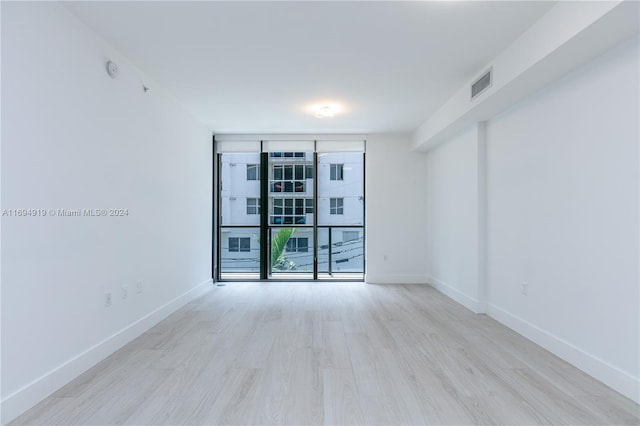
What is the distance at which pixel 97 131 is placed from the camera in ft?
8.54

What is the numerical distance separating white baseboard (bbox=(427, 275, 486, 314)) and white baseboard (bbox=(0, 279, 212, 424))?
3.56 m

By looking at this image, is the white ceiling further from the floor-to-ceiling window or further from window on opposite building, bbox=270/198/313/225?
window on opposite building, bbox=270/198/313/225

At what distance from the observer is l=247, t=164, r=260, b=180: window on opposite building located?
6.02m

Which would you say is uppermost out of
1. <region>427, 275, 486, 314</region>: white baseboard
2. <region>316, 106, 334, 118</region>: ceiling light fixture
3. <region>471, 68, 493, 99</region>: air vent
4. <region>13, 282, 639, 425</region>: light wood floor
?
<region>316, 106, 334, 118</region>: ceiling light fixture

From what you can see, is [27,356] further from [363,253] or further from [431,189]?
[431,189]

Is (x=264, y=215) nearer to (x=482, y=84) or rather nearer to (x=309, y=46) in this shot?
(x=309, y=46)

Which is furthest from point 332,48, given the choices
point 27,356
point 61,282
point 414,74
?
point 27,356

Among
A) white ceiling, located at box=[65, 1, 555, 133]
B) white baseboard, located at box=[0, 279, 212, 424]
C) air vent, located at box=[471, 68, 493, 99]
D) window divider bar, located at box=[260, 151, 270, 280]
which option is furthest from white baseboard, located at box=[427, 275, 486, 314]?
white baseboard, located at box=[0, 279, 212, 424]

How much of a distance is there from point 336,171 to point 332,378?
167 inches

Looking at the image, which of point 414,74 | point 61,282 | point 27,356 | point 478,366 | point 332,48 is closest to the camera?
point 27,356

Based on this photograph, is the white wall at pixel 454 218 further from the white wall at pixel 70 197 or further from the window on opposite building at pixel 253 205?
the white wall at pixel 70 197

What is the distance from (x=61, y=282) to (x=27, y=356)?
467 millimetres

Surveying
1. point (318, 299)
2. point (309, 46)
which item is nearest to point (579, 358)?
point (318, 299)

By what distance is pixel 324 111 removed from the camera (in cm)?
437
